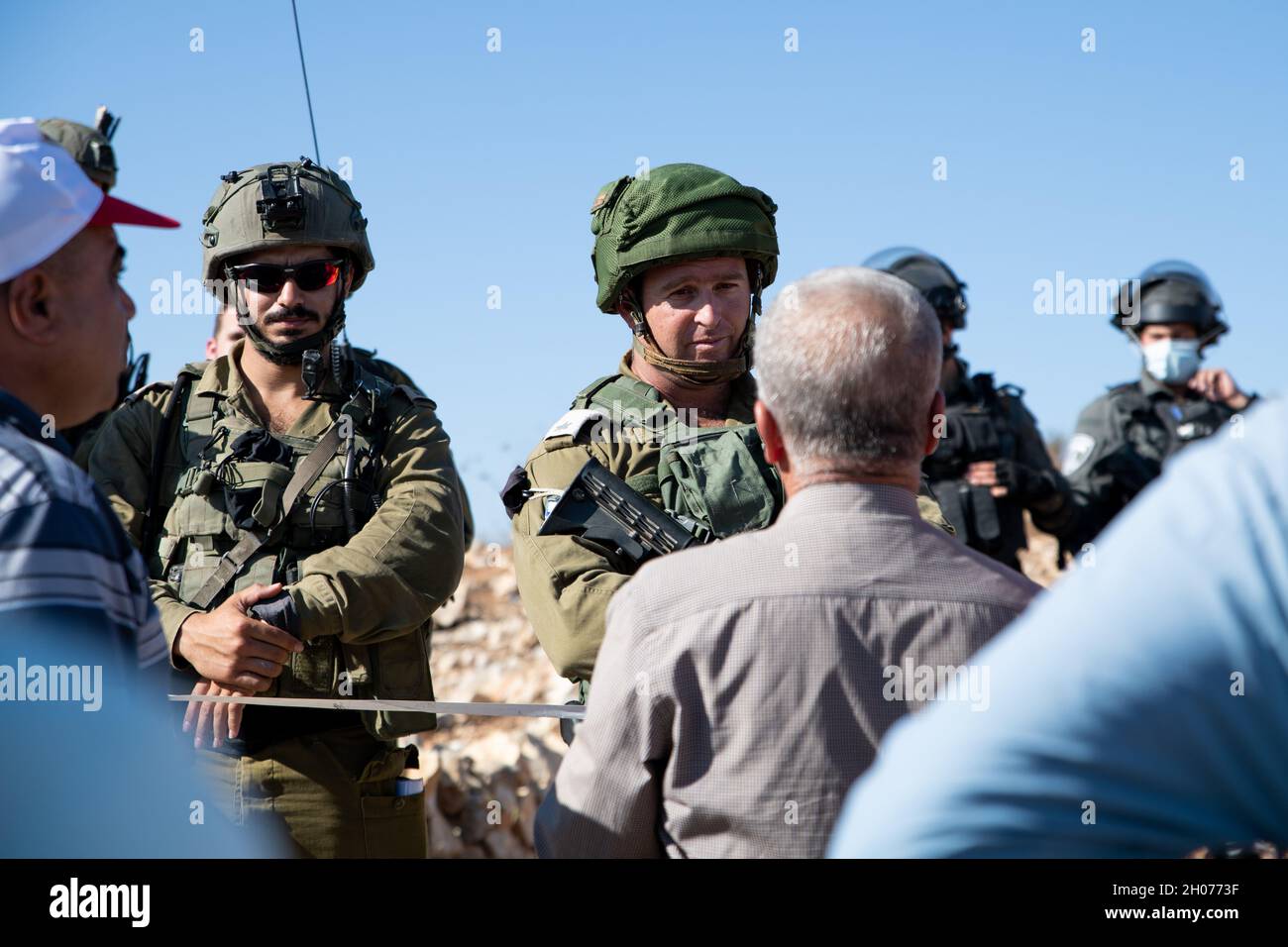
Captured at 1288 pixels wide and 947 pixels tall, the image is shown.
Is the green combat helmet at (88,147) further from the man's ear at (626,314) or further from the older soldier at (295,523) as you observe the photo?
the man's ear at (626,314)

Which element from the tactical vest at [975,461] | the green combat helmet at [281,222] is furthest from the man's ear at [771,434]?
the tactical vest at [975,461]

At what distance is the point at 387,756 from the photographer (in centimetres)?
418

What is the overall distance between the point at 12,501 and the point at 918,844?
4.20 feet

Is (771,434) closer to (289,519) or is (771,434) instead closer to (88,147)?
(289,519)

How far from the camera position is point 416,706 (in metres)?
3.86

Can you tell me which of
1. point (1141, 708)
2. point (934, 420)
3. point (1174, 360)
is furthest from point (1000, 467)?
point (1141, 708)

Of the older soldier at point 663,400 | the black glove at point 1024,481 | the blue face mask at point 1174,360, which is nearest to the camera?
the older soldier at point 663,400

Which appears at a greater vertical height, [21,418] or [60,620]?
[21,418]

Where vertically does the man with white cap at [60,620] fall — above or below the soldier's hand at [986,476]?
below

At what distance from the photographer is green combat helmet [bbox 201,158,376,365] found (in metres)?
4.36

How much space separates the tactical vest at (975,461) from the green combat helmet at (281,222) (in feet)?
11.9

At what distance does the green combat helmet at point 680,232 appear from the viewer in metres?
3.98

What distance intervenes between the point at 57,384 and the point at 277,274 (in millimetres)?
2200

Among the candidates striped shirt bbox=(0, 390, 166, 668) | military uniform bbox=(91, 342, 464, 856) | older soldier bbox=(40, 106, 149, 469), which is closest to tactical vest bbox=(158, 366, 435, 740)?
military uniform bbox=(91, 342, 464, 856)
